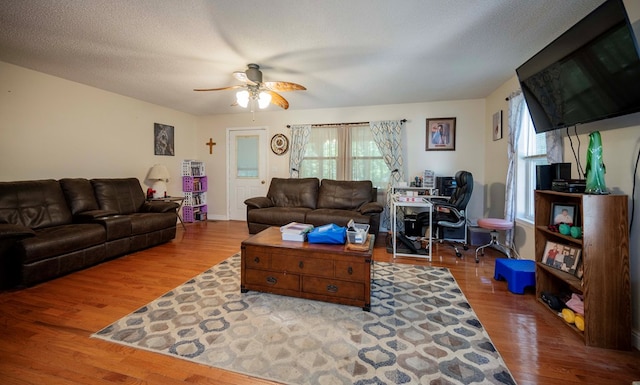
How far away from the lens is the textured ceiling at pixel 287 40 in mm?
1959

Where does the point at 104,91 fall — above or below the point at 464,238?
above

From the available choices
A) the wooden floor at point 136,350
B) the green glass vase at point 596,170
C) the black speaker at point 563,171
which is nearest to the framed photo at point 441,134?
the wooden floor at point 136,350

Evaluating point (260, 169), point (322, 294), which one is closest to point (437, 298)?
point (322, 294)

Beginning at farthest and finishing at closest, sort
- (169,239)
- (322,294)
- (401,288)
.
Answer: (169,239) → (401,288) → (322,294)

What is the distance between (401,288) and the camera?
2.39 meters

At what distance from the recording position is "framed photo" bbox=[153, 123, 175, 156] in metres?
A: 4.81

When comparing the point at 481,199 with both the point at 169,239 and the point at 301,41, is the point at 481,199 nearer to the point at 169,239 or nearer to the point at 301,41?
the point at 301,41

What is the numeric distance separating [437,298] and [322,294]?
39.8 inches

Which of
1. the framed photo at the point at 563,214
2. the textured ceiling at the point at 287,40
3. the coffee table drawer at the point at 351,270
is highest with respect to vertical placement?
the textured ceiling at the point at 287,40

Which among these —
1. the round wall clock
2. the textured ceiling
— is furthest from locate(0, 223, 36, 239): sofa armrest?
the round wall clock

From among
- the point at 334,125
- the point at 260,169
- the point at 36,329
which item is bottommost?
the point at 36,329

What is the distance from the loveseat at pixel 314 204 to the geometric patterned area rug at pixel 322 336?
5.31 feet

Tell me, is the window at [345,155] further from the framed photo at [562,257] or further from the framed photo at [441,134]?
the framed photo at [562,257]

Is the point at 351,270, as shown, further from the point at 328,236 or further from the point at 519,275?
the point at 519,275
